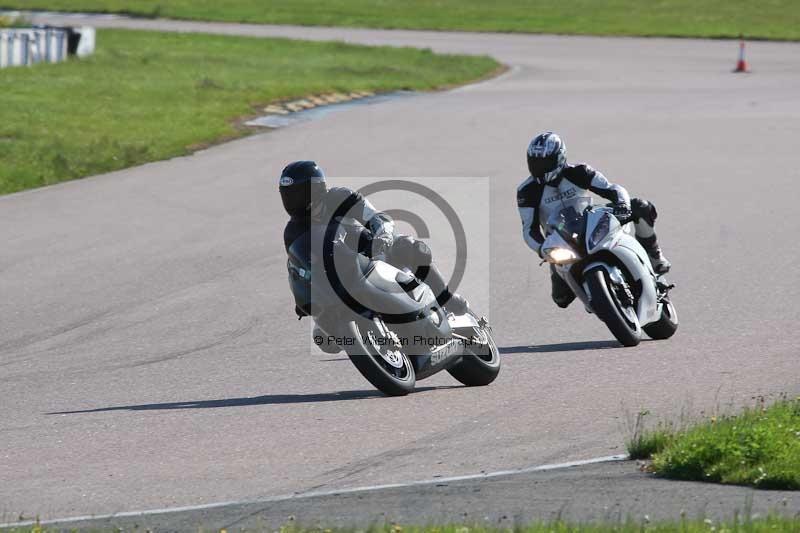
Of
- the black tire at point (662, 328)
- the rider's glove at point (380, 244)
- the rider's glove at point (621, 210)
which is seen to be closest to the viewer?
the rider's glove at point (380, 244)

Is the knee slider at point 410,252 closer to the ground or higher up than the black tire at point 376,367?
higher up

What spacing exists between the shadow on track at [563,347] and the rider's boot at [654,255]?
783 millimetres

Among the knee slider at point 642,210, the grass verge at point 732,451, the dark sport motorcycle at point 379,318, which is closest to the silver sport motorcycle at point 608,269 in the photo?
the knee slider at point 642,210

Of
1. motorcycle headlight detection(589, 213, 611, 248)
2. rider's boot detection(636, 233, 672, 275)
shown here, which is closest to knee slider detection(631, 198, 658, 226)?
motorcycle headlight detection(589, 213, 611, 248)

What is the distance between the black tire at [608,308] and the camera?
36.6ft

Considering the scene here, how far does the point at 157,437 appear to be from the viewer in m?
8.98

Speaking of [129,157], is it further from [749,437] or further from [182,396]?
[749,437]

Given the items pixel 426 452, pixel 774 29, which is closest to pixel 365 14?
pixel 774 29

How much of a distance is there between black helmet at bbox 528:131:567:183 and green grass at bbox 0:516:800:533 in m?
5.69

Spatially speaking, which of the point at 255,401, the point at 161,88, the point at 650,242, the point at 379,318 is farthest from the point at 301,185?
the point at 161,88

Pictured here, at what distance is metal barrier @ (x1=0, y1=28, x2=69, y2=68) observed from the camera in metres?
32.2

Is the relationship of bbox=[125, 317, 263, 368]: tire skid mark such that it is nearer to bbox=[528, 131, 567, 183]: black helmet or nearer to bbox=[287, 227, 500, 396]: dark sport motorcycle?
bbox=[287, 227, 500, 396]: dark sport motorcycle

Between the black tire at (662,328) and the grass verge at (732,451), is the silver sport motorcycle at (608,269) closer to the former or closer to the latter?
the black tire at (662,328)

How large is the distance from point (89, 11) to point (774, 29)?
2591 cm
